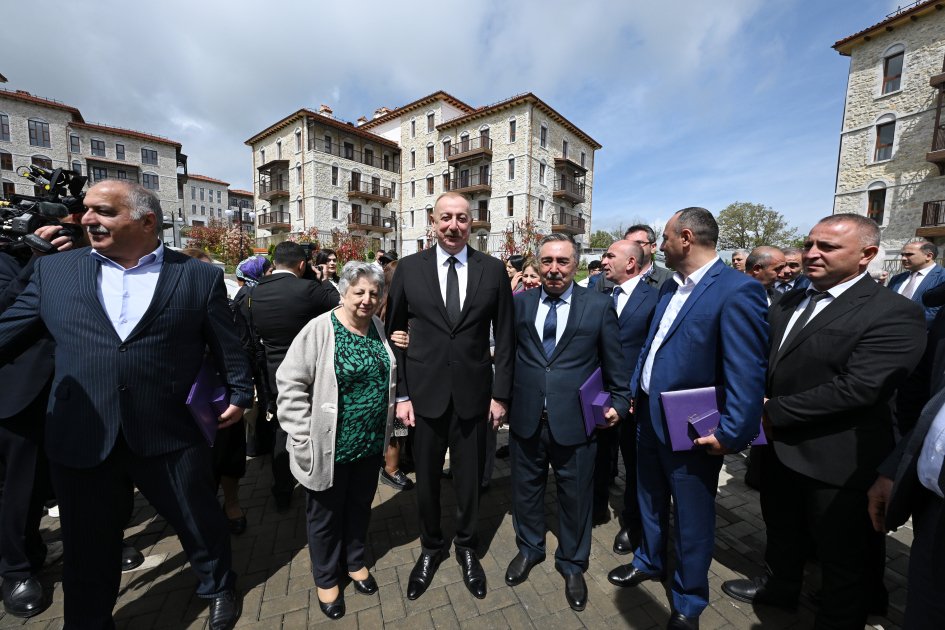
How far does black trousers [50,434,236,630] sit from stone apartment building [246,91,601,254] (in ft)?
98.9

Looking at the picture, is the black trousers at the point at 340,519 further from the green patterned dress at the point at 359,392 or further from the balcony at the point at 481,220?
the balcony at the point at 481,220

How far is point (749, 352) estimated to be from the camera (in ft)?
6.99

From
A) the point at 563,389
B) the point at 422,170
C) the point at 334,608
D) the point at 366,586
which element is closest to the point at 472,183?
the point at 422,170

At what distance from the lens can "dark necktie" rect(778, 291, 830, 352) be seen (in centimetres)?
238

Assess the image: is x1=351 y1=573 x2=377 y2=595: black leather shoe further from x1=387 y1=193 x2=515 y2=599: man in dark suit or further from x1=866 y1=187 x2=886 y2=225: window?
x1=866 y1=187 x2=886 y2=225: window

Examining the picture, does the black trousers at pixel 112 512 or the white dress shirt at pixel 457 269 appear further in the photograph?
the white dress shirt at pixel 457 269

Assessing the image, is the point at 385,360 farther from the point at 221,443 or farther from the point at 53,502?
the point at 53,502

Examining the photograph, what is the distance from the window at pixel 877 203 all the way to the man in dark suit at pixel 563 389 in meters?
24.9

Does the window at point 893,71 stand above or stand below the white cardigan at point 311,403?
above

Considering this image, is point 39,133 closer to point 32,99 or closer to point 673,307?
point 32,99

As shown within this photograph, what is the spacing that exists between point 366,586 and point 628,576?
6.05ft

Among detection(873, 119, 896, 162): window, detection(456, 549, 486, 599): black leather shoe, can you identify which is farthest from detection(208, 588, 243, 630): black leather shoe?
detection(873, 119, 896, 162): window

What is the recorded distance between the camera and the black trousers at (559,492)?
270 centimetres

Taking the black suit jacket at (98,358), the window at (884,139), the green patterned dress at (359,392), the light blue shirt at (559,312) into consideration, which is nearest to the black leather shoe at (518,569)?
the green patterned dress at (359,392)
